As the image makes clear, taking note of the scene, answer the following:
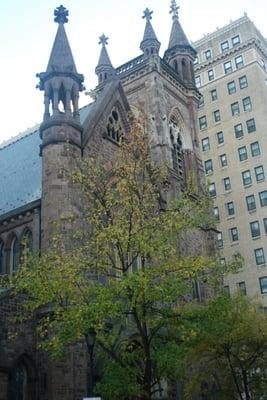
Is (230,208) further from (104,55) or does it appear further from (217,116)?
(104,55)

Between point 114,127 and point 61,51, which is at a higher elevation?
point 61,51

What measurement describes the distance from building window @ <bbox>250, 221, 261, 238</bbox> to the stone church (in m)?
23.4

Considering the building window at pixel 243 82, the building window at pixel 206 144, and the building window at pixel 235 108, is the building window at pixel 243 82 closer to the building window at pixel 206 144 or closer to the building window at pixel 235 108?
the building window at pixel 235 108

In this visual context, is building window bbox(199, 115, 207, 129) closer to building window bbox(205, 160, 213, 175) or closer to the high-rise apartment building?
the high-rise apartment building

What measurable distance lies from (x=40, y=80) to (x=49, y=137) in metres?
3.63

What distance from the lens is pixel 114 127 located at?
28.9 m

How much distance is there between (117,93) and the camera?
98.5ft

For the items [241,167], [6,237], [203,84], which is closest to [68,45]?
[6,237]

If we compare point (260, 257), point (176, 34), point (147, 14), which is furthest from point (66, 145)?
point (260, 257)

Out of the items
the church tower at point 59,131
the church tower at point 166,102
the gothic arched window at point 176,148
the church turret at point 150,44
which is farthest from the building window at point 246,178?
the church tower at point 59,131

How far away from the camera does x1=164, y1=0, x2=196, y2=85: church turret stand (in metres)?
40.5

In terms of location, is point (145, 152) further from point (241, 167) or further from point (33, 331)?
point (241, 167)

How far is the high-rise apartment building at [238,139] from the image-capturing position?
59.3 metres

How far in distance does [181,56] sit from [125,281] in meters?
28.5
